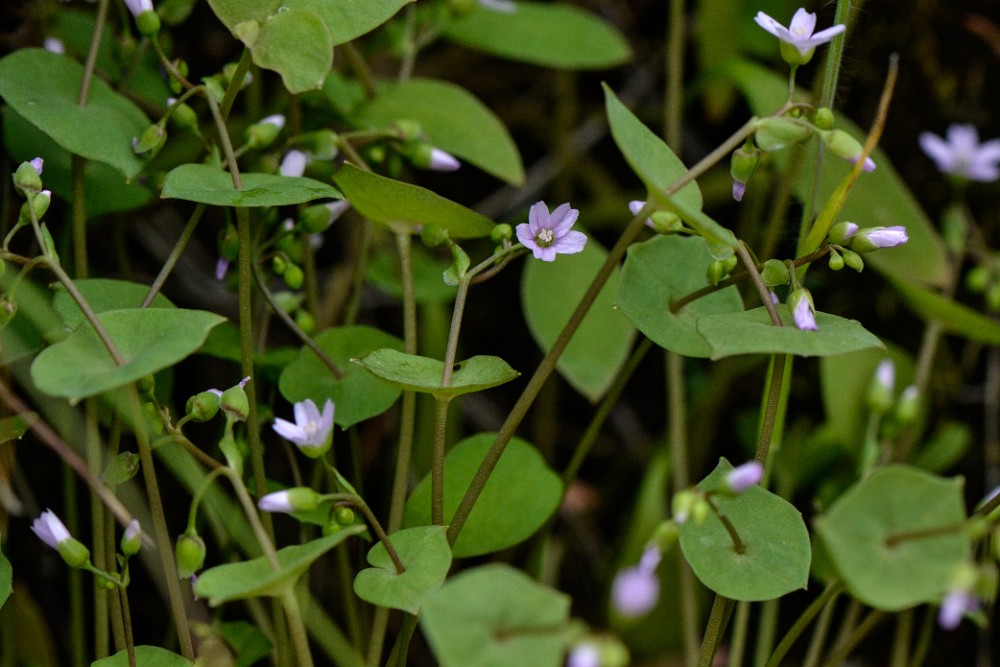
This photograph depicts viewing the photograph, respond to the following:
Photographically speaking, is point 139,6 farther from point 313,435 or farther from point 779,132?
point 779,132

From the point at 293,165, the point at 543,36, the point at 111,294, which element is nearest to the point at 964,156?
the point at 543,36

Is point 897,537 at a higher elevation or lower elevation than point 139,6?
lower

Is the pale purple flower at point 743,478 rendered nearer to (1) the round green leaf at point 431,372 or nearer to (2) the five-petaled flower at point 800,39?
(1) the round green leaf at point 431,372

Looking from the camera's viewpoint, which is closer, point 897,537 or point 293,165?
point 897,537

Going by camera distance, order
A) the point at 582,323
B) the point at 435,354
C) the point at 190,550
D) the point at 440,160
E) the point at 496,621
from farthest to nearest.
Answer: the point at 435,354
the point at 582,323
the point at 440,160
the point at 190,550
the point at 496,621

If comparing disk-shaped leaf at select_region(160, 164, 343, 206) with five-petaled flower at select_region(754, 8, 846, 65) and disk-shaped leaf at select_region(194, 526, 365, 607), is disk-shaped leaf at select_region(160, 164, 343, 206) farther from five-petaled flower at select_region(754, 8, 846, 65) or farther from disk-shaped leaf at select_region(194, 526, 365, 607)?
five-petaled flower at select_region(754, 8, 846, 65)

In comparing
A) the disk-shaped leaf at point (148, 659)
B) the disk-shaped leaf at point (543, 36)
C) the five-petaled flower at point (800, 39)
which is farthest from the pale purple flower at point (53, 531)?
the disk-shaped leaf at point (543, 36)

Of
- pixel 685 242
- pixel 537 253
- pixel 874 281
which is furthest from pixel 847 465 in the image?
pixel 537 253
